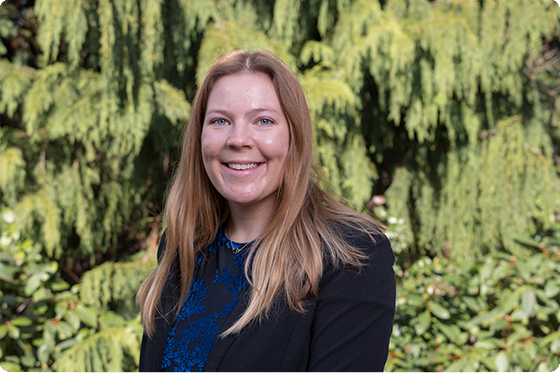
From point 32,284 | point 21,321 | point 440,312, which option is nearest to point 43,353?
point 21,321

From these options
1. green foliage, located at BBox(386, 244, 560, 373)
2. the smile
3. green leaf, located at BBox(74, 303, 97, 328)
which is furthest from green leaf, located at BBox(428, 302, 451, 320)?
green leaf, located at BBox(74, 303, 97, 328)

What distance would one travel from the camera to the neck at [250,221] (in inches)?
51.3

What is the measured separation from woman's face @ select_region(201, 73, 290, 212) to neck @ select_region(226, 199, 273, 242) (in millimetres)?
60

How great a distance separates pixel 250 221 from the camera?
132 centimetres

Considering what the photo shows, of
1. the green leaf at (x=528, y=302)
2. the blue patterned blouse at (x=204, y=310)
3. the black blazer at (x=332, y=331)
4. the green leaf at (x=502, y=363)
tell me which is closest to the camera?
the black blazer at (x=332, y=331)

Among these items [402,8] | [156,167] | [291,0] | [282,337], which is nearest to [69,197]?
[156,167]

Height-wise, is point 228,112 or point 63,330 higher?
point 228,112

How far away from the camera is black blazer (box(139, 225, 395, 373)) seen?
1003 mm

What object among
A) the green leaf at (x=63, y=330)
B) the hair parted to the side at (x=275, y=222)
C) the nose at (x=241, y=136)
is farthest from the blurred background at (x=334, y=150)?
the nose at (x=241, y=136)

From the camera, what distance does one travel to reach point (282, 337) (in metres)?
1.06

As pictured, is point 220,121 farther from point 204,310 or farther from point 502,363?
point 502,363

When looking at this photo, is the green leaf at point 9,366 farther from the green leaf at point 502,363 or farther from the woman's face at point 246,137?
the green leaf at point 502,363

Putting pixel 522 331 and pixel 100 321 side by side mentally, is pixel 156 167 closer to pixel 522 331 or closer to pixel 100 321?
pixel 100 321

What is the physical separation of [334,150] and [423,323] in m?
1.19
